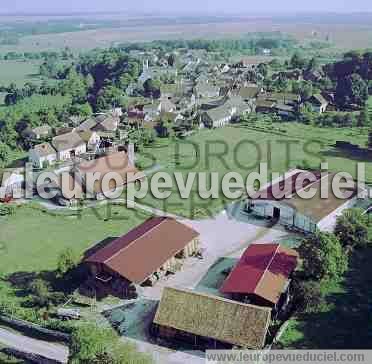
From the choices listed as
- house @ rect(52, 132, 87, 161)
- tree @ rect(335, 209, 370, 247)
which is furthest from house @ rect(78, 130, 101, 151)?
tree @ rect(335, 209, 370, 247)

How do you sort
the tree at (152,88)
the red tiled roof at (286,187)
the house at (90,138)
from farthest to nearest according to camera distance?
the tree at (152,88) → the house at (90,138) → the red tiled roof at (286,187)

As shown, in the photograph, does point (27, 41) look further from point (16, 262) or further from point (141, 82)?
point (16, 262)

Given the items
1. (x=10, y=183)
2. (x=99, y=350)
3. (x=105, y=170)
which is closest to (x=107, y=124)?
(x=105, y=170)

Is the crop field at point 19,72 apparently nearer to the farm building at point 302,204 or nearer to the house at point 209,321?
the farm building at point 302,204

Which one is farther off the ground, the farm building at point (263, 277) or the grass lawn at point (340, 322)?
the farm building at point (263, 277)

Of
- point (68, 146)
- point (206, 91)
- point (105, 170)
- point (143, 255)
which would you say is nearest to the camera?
point (143, 255)

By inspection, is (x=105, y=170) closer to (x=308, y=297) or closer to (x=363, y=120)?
(x=308, y=297)

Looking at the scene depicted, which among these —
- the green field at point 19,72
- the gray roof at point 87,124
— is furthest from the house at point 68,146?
the green field at point 19,72

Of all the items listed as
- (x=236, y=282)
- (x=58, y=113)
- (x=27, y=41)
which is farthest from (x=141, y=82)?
(x=27, y=41)
